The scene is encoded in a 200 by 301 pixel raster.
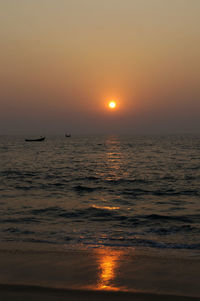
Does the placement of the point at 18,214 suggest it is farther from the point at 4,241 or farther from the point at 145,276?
the point at 145,276

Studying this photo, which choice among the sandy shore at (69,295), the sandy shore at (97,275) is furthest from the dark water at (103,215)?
the sandy shore at (69,295)

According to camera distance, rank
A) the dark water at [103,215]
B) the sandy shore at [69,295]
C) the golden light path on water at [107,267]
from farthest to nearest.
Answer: the dark water at [103,215]
the golden light path on water at [107,267]
the sandy shore at [69,295]

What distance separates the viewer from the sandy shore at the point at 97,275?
5805 mm

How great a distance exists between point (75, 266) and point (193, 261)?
2.93m

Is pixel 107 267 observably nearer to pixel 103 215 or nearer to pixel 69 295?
pixel 69 295

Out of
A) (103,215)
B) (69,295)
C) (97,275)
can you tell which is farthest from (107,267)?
(103,215)

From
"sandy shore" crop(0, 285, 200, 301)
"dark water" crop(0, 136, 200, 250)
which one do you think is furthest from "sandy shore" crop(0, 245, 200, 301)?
"dark water" crop(0, 136, 200, 250)

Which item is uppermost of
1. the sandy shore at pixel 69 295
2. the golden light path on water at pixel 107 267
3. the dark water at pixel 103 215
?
the sandy shore at pixel 69 295

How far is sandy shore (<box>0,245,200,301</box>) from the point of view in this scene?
19.0ft

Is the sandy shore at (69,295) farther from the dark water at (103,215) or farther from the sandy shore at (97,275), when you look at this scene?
the dark water at (103,215)

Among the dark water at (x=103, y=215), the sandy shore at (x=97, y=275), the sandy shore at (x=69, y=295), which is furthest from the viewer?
the dark water at (x=103, y=215)

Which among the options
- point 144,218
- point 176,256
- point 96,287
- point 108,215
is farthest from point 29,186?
point 96,287

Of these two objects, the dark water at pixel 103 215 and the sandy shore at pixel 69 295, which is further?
the dark water at pixel 103 215

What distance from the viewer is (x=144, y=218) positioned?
13.7m
